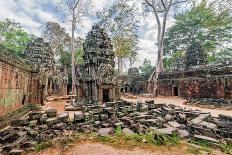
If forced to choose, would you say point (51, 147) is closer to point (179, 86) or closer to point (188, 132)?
point (188, 132)

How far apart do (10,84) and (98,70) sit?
8.35 m

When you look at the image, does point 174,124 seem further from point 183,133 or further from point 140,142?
point 140,142

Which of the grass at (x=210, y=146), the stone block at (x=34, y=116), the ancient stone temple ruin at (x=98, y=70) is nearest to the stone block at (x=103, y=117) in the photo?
the stone block at (x=34, y=116)

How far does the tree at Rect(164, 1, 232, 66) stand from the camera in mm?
29745

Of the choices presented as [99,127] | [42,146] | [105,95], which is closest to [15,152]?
[42,146]

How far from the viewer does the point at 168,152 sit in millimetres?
5840

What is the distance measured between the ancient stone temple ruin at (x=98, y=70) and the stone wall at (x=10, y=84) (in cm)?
540

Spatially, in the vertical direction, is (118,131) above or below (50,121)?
below

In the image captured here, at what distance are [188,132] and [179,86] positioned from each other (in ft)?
58.0

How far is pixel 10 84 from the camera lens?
30.2ft

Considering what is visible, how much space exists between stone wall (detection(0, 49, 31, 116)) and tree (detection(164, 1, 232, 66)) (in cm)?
2349

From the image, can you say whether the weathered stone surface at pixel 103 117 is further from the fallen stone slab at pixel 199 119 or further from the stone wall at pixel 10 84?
the stone wall at pixel 10 84

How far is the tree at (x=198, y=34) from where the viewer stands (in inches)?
1171

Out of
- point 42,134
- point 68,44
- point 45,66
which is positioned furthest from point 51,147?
point 68,44
